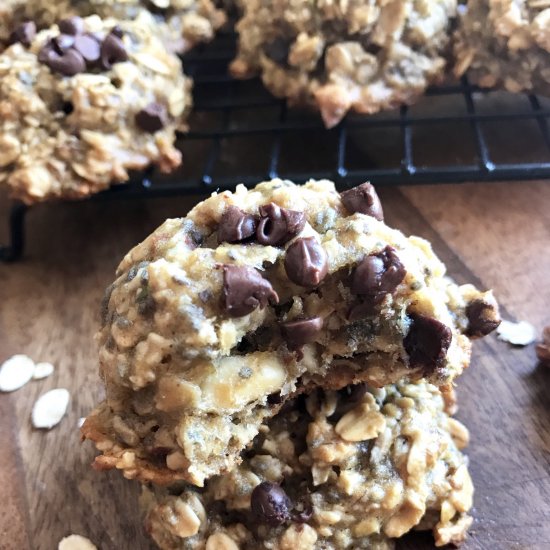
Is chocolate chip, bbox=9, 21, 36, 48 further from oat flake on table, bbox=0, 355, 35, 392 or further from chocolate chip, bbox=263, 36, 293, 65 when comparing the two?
oat flake on table, bbox=0, 355, 35, 392

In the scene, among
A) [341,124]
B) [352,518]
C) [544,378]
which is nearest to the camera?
[352,518]

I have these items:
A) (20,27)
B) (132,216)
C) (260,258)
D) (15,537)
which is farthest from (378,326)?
(20,27)

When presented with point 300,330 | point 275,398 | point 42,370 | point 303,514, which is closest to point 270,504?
point 303,514

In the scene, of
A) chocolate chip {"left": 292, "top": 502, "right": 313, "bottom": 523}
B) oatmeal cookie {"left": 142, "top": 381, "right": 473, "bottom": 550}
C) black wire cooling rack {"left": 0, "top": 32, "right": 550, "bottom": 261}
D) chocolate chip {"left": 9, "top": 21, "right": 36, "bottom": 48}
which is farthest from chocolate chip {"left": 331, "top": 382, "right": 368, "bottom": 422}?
chocolate chip {"left": 9, "top": 21, "right": 36, "bottom": 48}

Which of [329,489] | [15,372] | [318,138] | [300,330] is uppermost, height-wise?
[300,330]

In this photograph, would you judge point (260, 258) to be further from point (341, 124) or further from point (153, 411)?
point (341, 124)

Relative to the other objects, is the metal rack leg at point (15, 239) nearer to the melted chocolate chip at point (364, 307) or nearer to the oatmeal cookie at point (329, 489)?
the oatmeal cookie at point (329, 489)

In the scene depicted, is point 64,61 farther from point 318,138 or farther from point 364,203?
point 364,203
